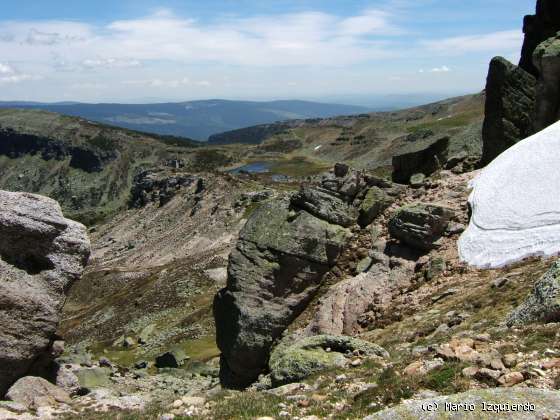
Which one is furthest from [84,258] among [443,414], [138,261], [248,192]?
[248,192]

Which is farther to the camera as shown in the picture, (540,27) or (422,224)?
(540,27)

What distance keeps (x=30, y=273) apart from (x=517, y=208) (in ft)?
80.4

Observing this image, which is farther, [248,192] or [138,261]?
[248,192]

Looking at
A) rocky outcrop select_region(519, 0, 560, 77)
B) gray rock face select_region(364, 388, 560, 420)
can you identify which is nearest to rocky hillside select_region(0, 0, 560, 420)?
gray rock face select_region(364, 388, 560, 420)

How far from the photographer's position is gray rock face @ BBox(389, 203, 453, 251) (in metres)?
26.0

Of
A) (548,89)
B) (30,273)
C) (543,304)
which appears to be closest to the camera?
(543,304)

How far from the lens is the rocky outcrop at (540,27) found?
48625 millimetres

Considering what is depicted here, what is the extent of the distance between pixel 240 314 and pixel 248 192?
8681cm

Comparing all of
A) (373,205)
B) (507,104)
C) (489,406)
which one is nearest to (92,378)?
(373,205)

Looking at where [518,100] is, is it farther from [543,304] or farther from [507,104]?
[543,304]

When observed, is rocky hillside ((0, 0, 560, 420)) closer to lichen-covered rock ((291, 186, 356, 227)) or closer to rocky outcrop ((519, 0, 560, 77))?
lichen-covered rock ((291, 186, 356, 227))

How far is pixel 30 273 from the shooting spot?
23.9m

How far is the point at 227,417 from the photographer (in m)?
12.8

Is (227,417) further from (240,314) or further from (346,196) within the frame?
(346,196)
